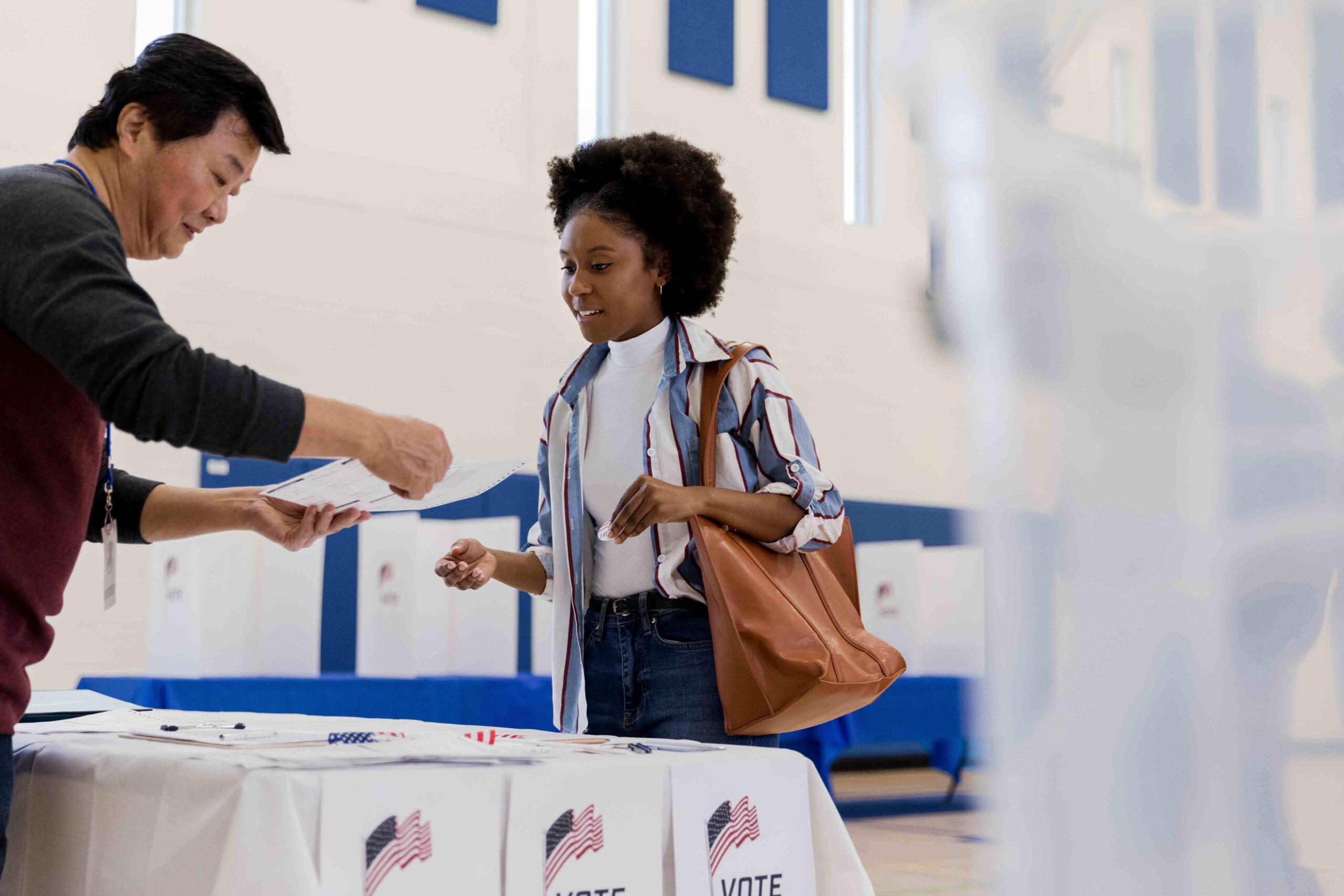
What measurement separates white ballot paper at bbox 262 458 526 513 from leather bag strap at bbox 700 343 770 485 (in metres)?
0.29

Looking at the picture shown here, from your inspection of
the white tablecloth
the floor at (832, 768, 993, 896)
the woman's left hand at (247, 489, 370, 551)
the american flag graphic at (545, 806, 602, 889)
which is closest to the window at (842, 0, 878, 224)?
the floor at (832, 768, 993, 896)

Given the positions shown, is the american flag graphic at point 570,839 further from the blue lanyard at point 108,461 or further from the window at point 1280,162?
the window at point 1280,162

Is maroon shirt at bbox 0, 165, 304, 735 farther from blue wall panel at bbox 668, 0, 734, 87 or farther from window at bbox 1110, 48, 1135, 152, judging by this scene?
blue wall panel at bbox 668, 0, 734, 87

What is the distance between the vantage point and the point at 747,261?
5.45m

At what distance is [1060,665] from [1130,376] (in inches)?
14.2

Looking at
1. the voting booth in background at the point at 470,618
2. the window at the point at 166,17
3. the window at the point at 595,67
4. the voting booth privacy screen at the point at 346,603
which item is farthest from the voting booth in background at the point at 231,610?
the window at the point at 595,67

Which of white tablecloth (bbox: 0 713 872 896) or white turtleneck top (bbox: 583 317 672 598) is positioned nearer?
white tablecloth (bbox: 0 713 872 896)

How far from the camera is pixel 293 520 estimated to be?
1.35 m

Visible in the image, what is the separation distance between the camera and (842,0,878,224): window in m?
6.04

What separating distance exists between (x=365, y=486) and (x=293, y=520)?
10.8 inches

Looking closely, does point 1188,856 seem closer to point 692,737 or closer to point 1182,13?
point 692,737

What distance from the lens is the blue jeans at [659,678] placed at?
4.59 ft

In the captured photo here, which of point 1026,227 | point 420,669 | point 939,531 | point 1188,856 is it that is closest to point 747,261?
point 939,531

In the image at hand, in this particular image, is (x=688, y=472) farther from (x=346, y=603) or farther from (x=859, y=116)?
(x=859, y=116)
